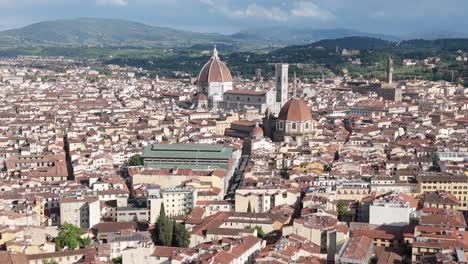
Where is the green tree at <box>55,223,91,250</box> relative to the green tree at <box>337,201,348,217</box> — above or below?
below

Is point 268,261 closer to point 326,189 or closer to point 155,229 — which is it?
point 155,229

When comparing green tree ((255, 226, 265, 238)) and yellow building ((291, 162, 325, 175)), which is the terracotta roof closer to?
green tree ((255, 226, 265, 238))

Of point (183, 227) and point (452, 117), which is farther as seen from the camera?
point (452, 117)

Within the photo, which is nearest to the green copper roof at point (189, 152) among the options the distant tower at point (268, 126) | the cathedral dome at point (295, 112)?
the cathedral dome at point (295, 112)

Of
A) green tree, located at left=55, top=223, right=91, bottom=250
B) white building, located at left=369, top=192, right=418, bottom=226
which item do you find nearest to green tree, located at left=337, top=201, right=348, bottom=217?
white building, located at left=369, top=192, right=418, bottom=226

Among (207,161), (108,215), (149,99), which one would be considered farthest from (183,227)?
(149,99)

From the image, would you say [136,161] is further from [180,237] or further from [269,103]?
[269,103]

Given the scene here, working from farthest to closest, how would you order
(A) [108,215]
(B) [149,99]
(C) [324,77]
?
(C) [324,77]
(B) [149,99]
(A) [108,215]
